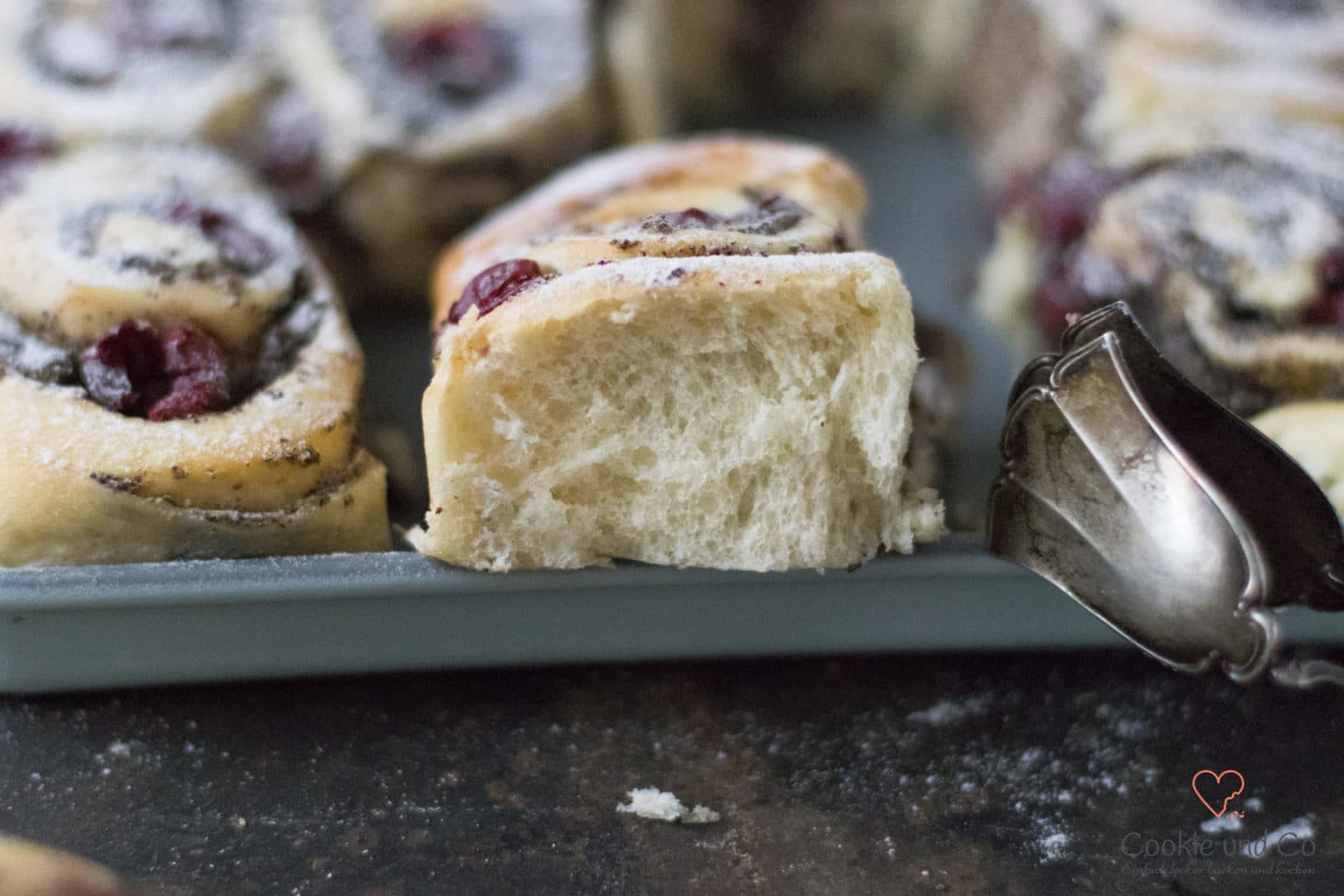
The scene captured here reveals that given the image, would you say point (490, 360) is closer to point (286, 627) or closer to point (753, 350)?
point (753, 350)

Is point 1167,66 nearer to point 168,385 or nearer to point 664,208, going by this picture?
point 664,208

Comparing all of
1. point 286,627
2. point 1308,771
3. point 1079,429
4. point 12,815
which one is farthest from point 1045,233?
point 12,815

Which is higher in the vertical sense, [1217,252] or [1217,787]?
[1217,252]

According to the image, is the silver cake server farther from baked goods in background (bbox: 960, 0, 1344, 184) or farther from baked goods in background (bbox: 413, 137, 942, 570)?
baked goods in background (bbox: 960, 0, 1344, 184)

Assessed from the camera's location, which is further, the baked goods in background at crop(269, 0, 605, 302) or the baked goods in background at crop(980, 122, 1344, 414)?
the baked goods in background at crop(269, 0, 605, 302)

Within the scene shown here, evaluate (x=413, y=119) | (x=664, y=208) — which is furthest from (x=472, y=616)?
(x=413, y=119)

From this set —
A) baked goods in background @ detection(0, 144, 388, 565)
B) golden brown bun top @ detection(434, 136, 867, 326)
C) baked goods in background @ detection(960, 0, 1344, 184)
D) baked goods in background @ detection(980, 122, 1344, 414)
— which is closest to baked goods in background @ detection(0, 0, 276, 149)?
baked goods in background @ detection(0, 144, 388, 565)
